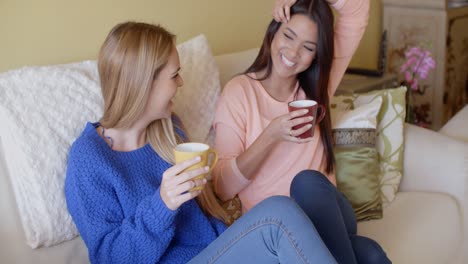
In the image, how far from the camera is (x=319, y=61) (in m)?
1.73

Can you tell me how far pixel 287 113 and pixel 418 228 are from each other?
65 centimetres

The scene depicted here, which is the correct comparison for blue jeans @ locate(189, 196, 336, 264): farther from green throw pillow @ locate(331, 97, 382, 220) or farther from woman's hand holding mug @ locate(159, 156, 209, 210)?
green throw pillow @ locate(331, 97, 382, 220)

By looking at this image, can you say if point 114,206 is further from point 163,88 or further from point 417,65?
point 417,65

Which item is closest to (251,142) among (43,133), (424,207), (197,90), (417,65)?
(197,90)

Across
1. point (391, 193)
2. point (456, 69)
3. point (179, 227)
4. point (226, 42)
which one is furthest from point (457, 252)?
point (456, 69)

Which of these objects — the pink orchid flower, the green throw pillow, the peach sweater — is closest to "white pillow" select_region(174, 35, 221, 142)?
the peach sweater

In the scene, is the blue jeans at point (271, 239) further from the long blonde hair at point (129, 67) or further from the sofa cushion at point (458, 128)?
the sofa cushion at point (458, 128)

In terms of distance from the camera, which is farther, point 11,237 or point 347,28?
point 347,28

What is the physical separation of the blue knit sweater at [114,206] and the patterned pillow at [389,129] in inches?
37.8

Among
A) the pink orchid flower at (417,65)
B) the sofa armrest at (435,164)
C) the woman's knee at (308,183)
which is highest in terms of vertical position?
the woman's knee at (308,183)

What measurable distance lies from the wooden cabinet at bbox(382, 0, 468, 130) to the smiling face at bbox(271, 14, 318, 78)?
1.85 meters

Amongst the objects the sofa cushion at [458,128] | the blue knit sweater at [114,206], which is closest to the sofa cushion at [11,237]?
the blue knit sweater at [114,206]

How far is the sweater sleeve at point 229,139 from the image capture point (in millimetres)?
1665

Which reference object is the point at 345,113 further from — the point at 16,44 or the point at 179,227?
the point at 16,44
